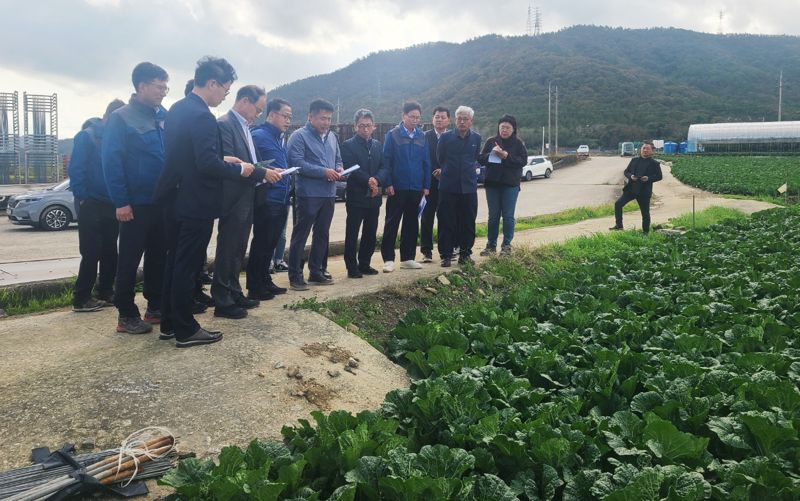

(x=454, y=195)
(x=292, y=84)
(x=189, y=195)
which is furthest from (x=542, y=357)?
(x=292, y=84)

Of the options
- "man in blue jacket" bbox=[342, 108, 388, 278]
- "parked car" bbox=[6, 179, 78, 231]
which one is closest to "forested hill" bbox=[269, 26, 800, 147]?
"parked car" bbox=[6, 179, 78, 231]

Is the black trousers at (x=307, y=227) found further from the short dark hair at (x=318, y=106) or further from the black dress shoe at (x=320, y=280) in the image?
the short dark hair at (x=318, y=106)

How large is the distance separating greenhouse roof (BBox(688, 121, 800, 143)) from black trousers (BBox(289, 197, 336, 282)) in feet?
194

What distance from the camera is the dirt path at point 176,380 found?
320 centimetres

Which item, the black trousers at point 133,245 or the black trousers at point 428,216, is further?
the black trousers at point 428,216

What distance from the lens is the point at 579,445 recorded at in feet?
8.91

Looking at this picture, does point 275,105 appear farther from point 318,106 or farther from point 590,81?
point 590,81

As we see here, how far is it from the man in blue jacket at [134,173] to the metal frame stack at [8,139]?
20.1 metres

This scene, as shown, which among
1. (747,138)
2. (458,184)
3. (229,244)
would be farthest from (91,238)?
(747,138)

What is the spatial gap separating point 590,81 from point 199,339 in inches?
3806

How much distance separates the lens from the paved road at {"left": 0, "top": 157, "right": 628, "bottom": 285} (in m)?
7.29

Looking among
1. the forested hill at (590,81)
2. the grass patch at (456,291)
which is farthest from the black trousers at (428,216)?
the forested hill at (590,81)

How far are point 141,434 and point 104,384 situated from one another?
0.62 m

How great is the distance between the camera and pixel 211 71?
14.0 feet
